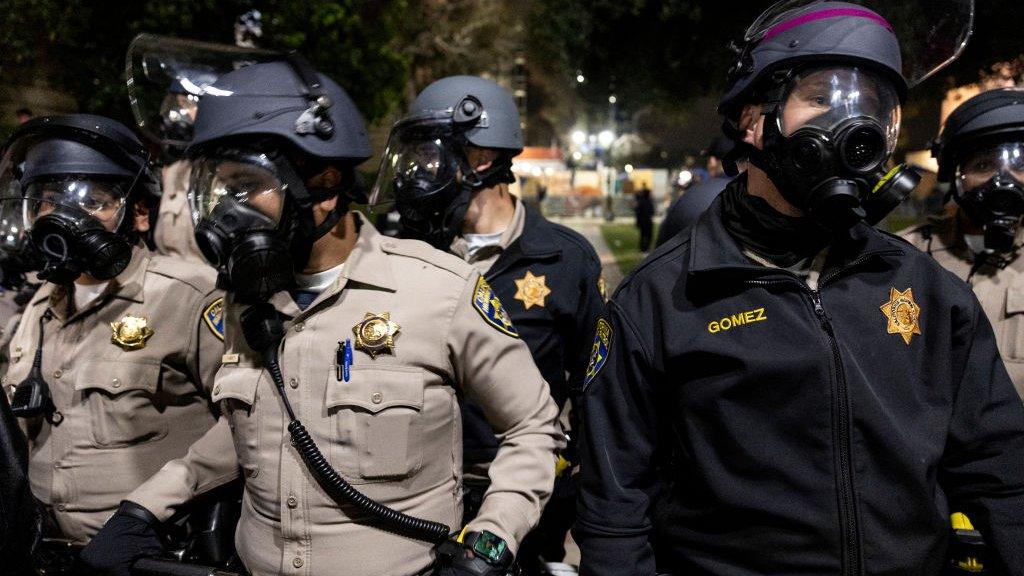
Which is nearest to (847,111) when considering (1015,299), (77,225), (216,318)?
(1015,299)

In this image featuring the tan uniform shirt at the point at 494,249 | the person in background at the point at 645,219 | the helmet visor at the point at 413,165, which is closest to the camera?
the tan uniform shirt at the point at 494,249

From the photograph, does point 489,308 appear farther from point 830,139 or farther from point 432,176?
point 432,176

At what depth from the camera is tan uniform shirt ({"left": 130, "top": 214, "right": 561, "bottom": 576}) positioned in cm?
195

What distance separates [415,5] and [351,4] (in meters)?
9.58

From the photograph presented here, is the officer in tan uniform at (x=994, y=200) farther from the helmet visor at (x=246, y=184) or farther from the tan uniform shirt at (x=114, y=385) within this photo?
the tan uniform shirt at (x=114, y=385)

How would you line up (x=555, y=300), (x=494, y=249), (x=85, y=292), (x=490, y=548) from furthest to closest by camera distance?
(x=494, y=249) → (x=555, y=300) → (x=85, y=292) → (x=490, y=548)

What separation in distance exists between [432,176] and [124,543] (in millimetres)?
2058

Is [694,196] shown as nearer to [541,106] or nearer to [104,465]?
[104,465]

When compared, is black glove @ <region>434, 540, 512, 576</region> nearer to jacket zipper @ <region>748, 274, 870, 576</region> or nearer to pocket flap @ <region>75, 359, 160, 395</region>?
jacket zipper @ <region>748, 274, 870, 576</region>

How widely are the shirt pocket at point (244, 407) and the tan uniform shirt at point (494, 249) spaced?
1.40 meters

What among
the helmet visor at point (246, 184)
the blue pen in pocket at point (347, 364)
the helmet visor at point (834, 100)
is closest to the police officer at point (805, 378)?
the helmet visor at point (834, 100)

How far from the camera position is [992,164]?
3.00 m

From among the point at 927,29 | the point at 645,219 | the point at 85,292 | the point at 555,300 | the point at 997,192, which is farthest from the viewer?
the point at 645,219

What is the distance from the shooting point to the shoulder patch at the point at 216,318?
94.0 inches
